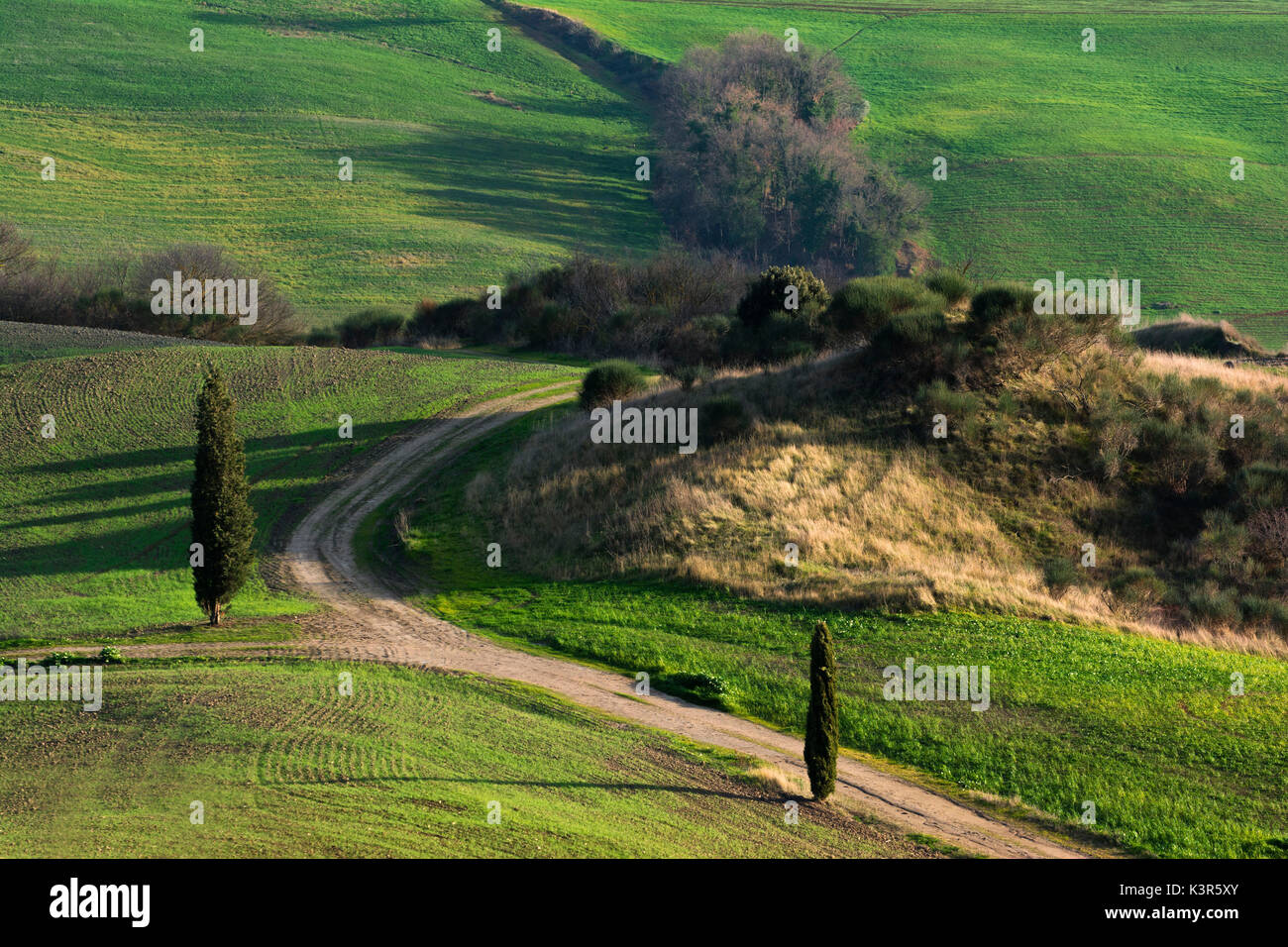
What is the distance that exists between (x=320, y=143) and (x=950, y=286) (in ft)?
241

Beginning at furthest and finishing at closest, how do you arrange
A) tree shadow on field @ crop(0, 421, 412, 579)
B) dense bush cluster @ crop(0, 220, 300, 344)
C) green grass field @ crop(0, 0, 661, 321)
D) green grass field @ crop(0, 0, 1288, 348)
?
green grass field @ crop(0, 0, 1288, 348) < green grass field @ crop(0, 0, 661, 321) < dense bush cluster @ crop(0, 220, 300, 344) < tree shadow on field @ crop(0, 421, 412, 579)

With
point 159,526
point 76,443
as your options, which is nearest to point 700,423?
point 159,526

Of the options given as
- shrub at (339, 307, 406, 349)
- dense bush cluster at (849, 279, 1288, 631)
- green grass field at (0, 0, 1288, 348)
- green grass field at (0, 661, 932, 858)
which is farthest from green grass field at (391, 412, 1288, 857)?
green grass field at (0, 0, 1288, 348)

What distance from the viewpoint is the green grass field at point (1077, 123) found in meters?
88.1

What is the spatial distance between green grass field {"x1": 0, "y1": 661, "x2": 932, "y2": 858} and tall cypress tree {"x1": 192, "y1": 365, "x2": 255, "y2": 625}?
16.5ft

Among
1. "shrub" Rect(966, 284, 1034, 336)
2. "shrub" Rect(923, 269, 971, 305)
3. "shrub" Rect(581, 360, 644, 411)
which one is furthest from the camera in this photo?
"shrub" Rect(581, 360, 644, 411)

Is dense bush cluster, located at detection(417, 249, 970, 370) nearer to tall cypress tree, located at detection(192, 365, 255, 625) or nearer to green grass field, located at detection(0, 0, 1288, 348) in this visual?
green grass field, located at detection(0, 0, 1288, 348)

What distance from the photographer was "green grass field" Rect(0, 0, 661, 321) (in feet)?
267

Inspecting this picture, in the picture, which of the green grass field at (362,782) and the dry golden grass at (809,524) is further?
the dry golden grass at (809,524)

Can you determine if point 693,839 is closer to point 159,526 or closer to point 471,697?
point 471,697

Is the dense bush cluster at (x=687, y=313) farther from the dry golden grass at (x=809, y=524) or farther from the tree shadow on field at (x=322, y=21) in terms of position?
the tree shadow on field at (x=322, y=21)

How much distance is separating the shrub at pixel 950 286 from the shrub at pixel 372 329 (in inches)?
1425

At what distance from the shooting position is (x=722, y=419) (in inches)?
1404

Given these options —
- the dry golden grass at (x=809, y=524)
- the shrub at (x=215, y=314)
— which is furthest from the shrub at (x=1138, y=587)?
the shrub at (x=215, y=314)
